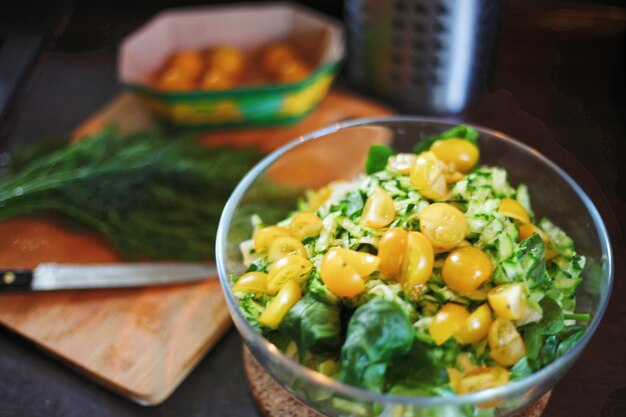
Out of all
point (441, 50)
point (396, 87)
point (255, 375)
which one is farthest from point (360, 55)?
point (255, 375)

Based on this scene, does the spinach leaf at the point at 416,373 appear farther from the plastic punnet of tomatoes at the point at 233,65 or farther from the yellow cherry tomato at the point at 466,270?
the plastic punnet of tomatoes at the point at 233,65

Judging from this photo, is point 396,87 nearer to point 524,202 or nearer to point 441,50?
point 441,50

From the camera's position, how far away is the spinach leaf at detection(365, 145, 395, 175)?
41.4 inches

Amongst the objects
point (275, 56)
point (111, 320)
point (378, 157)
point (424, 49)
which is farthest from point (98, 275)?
point (424, 49)

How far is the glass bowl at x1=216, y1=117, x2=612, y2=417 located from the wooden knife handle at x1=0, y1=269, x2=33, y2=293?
1.27ft

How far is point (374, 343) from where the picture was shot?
0.73m

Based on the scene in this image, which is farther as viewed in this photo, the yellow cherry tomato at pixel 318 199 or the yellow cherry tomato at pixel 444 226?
the yellow cherry tomato at pixel 318 199

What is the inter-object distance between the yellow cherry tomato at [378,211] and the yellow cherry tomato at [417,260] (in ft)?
0.24

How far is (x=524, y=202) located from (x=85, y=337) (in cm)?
74

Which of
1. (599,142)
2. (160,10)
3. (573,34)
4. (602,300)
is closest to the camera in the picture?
(602,300)

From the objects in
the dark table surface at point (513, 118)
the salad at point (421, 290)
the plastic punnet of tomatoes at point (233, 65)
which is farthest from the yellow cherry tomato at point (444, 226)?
the plastic punnet of tomatoes at point (233, 65)

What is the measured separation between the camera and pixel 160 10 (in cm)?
193

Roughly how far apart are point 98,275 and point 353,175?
21.2 inches

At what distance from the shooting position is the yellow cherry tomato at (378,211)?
→ 0.88 metres
